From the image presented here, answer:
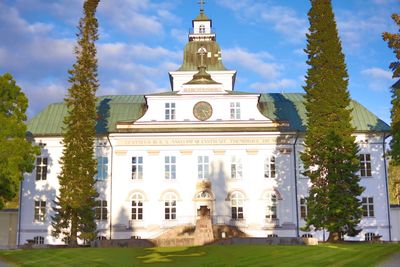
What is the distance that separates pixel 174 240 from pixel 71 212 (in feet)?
28.5

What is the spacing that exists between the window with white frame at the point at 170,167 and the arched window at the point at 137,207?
9.38ft

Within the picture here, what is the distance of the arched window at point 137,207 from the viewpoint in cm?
4391

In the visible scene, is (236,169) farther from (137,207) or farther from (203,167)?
(137,207)

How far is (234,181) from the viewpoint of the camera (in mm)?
43906

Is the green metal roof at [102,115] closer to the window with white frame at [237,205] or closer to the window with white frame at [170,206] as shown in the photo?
the window with white frame at [170,206]

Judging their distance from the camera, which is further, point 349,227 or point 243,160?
point 243,160

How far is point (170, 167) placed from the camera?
1748 inches

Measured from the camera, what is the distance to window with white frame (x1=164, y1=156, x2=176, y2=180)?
44250 mm

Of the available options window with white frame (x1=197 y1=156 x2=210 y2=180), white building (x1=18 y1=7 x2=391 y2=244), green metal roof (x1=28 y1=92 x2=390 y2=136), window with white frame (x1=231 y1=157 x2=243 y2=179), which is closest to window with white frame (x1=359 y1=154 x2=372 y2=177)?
white building (x1=18 y1=7 x2=391 y2=244)

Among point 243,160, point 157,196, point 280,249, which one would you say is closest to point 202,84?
point 243,160

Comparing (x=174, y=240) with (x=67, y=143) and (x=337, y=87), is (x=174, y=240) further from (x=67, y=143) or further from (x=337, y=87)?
(x=337, y=87)

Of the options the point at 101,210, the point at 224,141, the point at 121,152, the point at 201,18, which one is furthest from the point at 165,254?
the point at 201,18

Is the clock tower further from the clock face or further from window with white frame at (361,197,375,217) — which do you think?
window with white frame at (361,197,375,217)

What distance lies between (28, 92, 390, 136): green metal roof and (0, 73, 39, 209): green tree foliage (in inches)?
434
